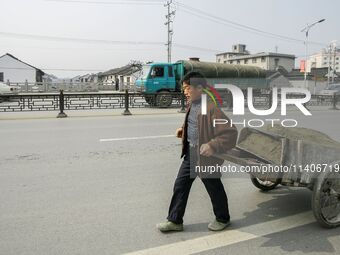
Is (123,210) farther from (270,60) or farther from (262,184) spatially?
(270,60)

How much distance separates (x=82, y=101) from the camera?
16.3 meters

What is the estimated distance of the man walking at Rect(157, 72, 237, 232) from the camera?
3693mm

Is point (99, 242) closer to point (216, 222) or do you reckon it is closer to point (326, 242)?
point (216, 222)

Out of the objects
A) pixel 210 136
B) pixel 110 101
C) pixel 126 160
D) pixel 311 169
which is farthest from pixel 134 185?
pixel 110 101

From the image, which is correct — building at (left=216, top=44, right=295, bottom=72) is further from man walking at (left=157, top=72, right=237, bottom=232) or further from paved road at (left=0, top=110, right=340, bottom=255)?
man walking at (left=157, top=72, right=237, bottom=232)

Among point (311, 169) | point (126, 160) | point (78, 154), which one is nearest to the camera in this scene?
point (311, 169)

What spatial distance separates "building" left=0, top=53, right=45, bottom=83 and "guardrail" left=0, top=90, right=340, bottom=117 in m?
47.9

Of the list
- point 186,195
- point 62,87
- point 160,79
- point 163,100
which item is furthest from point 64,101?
point 62,87

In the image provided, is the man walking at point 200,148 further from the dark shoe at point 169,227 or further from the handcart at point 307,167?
the handcart at point 307,167

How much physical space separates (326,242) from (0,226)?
327 cm

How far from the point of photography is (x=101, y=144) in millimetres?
8664

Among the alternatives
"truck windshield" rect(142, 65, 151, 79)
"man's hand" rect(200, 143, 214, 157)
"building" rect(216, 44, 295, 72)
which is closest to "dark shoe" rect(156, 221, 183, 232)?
"man's hand" rect(200, 143, 214, 157)

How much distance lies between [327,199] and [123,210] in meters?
2.24

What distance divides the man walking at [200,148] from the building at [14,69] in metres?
61.9
